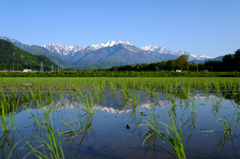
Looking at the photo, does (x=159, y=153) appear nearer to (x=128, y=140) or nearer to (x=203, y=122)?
(x=128, y=140)

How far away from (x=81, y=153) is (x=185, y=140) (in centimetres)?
131

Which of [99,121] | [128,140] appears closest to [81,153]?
[128,140]

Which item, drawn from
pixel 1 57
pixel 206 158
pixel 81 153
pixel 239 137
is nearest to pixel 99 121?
pixel 81 153

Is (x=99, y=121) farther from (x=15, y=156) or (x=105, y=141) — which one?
(x=15, y=156)

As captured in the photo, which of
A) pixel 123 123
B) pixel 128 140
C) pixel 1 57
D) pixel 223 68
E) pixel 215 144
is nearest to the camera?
pixel 215 144

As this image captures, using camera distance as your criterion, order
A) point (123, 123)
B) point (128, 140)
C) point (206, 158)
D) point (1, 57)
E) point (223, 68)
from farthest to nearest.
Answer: point (1, 57) → point (223, 68) → point (123, 123) → point (128, 140) → point (206, 158)

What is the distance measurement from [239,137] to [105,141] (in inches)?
70.5

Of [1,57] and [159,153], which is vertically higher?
[1,57]

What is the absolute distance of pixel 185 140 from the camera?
84.9 inches

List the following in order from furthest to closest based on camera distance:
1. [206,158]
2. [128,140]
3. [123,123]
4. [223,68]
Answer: [223,68]
[123,123]
[128,140]
[206,158]

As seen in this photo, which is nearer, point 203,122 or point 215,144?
point 215,144

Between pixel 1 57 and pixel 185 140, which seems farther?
pixel 1 57

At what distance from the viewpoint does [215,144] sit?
6.70 ft

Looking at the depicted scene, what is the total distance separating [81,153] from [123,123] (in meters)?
1.23
